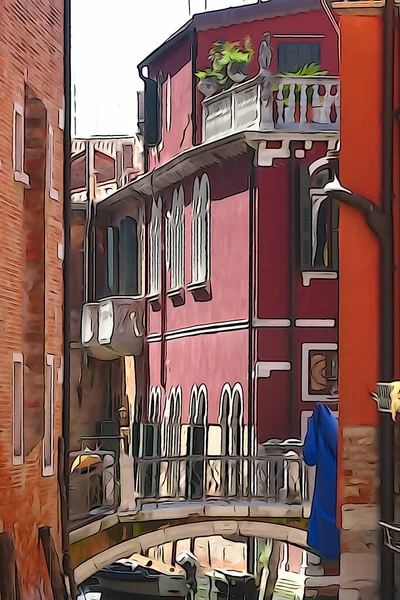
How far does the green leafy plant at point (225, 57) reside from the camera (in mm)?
9711

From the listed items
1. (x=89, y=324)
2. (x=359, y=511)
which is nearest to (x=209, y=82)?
(x=89, y=324)

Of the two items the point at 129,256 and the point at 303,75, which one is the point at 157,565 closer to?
the point at 129,256

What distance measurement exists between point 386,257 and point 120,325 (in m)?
5.89

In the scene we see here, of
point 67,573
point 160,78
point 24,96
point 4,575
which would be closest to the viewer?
point 4,575

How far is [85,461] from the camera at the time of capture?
8773 mm

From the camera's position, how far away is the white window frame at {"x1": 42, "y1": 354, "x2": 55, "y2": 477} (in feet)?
21.5

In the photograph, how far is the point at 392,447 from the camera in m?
5.76

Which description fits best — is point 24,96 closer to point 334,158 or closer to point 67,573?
point 67,573

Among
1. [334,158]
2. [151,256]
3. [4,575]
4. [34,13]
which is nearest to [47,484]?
[4,575]

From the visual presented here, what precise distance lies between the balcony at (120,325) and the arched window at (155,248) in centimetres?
23

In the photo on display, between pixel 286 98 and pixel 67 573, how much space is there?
362cm

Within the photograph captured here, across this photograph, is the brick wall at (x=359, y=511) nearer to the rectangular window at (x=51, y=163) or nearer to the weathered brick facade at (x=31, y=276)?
the weathered brick facade at (x=31, y=276)

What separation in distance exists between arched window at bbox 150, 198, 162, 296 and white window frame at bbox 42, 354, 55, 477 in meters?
4.65

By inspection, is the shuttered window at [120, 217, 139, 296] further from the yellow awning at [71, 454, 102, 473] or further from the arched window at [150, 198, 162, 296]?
the yellow awning at [71, 454, 102, 473]
